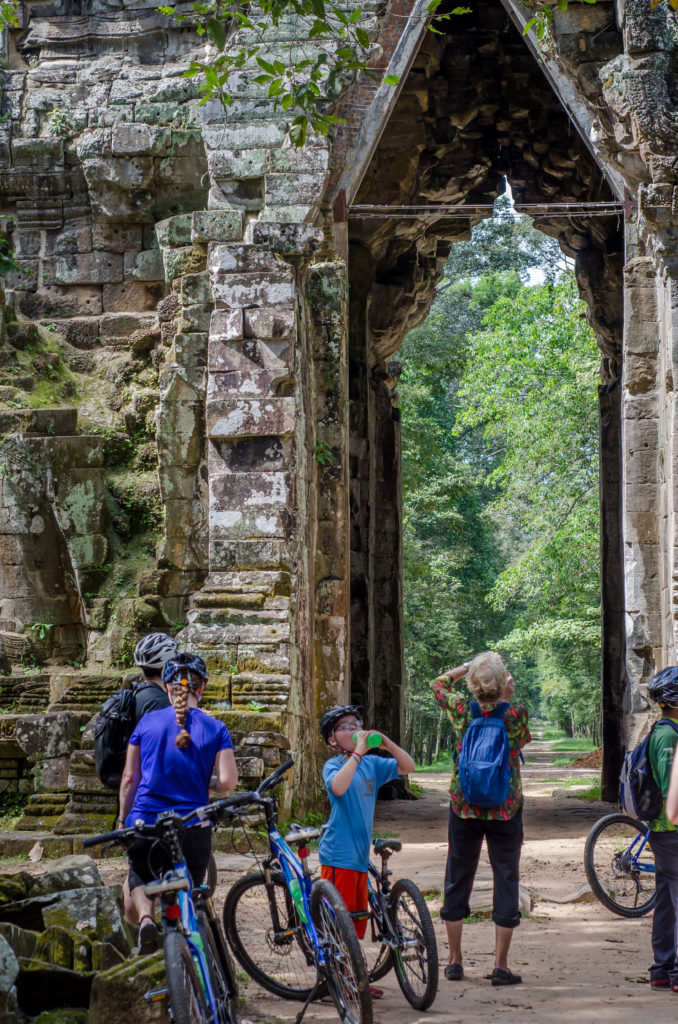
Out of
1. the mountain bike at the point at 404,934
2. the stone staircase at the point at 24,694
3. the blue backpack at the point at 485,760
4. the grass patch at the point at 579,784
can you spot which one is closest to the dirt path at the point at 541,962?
the mountain bike at the point at 404,934

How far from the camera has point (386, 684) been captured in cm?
1830

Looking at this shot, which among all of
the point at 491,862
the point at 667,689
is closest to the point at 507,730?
the point at 491,862

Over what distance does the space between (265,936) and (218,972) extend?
1148mm

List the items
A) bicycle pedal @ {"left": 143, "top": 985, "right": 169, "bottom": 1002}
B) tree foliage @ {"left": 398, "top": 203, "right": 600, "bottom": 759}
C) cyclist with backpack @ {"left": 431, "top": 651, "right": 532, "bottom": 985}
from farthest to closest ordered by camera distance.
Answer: tree foliage @ {"left": 398, "top": 203, "right": 600, "bottom": 759}, cyclist with backpack @ {"left": 431, "top": 651, "right": 532, "bottom": 985}, bicycle pedal @ {"left": 143, "top": 985, "right": 169, "bottom": 1002}

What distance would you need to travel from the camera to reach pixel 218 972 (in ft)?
14.6

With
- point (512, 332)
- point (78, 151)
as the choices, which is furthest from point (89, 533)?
point (512, 332)

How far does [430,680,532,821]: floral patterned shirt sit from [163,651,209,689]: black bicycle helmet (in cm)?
127

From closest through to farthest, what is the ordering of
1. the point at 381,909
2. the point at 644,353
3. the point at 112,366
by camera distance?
the point at 381,909, the point at 644,353, the point at 112,366

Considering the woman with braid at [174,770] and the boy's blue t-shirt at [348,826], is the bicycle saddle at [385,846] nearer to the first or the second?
the boy's blue t-shirt at [348,826]

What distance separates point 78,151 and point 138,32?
1742mm

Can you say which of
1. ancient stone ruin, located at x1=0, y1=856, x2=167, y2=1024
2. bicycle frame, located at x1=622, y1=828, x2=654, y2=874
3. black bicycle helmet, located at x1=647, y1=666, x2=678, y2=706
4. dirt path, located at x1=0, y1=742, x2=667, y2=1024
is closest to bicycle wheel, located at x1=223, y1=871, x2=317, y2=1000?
dirt path, located at x1=0, y1=742, x2=667, y2=1024

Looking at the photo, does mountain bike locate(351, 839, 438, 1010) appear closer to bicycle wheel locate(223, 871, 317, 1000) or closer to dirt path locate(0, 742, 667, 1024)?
dirt path locate(0, 742, 667, 1024)

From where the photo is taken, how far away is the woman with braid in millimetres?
4812

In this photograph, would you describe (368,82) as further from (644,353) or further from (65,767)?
(65,767)
